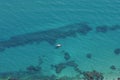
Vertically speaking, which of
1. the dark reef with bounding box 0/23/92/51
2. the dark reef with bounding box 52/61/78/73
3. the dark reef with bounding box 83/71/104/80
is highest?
the dark reef with bounding box 0/23/92/51

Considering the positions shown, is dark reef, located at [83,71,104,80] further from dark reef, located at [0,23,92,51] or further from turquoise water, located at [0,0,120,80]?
dark reef, located at [0,23,92,51]

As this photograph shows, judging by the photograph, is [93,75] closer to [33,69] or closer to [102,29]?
[33,69]

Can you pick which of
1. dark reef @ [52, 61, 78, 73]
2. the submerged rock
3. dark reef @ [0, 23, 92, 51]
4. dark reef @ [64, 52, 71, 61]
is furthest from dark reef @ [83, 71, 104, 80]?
dark reef @ [0, 23, 92, 51]

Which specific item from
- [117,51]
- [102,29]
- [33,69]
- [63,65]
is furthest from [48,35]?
[117,51]

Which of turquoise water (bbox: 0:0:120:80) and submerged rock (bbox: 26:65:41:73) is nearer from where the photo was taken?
submerged rock (bbox: 26:65:41:73)

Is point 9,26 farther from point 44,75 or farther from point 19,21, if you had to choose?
point 44,75

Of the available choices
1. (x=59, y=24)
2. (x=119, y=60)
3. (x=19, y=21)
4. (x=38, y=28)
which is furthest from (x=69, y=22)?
(x=119, y=60)

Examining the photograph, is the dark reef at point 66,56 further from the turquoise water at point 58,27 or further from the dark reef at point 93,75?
the dark reef at point 93,75
